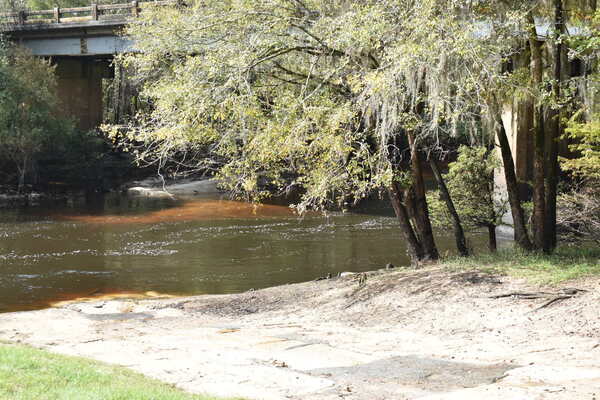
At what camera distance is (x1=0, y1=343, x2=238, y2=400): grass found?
739cm

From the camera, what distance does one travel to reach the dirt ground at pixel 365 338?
830 centimetres

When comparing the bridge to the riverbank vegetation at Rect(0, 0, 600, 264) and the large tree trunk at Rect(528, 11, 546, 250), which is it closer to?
the riverbank vegetation at Rect(0, 0, 600, 264)

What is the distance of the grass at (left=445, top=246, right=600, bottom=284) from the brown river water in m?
4.78

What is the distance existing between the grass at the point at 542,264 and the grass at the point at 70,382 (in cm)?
652

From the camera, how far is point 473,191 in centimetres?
1736

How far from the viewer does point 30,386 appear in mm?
7723

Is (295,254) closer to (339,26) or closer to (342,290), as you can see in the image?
(342,290)

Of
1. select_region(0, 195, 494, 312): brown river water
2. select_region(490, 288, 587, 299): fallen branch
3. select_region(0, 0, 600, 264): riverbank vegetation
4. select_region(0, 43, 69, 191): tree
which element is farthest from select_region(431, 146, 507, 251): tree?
select_region(0, 43, 69, 191): tree

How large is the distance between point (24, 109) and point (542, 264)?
102ft

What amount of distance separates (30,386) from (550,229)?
10.2 metres

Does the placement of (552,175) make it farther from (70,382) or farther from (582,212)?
(70,382)

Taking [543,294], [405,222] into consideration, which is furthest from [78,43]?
[543,294]

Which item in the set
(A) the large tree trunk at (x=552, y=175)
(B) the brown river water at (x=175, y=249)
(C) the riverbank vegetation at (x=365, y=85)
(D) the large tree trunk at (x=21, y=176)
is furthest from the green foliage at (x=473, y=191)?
(D) the large tree trunk at (x=21, y=176)

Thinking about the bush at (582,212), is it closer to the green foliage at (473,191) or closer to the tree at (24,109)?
the green foliage at (473,191)
